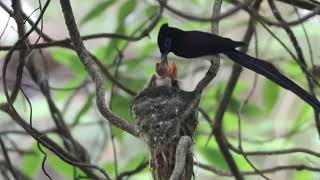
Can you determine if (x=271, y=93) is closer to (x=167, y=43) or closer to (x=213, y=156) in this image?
(x=213, y=156)

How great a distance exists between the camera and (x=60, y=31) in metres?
6.75

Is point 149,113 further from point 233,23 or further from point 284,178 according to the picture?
point 284,178

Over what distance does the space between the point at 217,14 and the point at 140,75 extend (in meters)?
0.93

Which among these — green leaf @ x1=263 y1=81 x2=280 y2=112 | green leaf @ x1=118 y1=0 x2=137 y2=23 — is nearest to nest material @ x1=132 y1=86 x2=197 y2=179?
green leaf @ x1=118 y1=0 x2=137 y2=23

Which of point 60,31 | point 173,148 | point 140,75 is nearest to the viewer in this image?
point 173,148

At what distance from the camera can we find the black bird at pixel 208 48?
191 centimetres

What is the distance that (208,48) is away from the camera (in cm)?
201

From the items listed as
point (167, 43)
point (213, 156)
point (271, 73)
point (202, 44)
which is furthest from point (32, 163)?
point (271, 73)

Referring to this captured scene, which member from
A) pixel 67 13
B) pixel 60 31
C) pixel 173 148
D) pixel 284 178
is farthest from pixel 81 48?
pixel 60 31

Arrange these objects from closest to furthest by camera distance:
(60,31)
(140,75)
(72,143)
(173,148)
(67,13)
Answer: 1. (67,13)
2. (173,148)
3. (72,143)
4. (140,75)
5. (60,31)

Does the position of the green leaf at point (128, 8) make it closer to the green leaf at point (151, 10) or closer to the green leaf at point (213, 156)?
the green leaf at point (151, 10)

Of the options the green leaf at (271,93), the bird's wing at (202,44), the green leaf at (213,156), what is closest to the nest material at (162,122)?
the bird's wing at (202,44)

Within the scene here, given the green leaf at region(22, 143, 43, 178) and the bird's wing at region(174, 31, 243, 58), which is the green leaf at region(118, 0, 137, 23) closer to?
the bird's wing at region(174, 31, 243, 58)

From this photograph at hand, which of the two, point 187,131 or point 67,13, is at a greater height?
point 67,13
